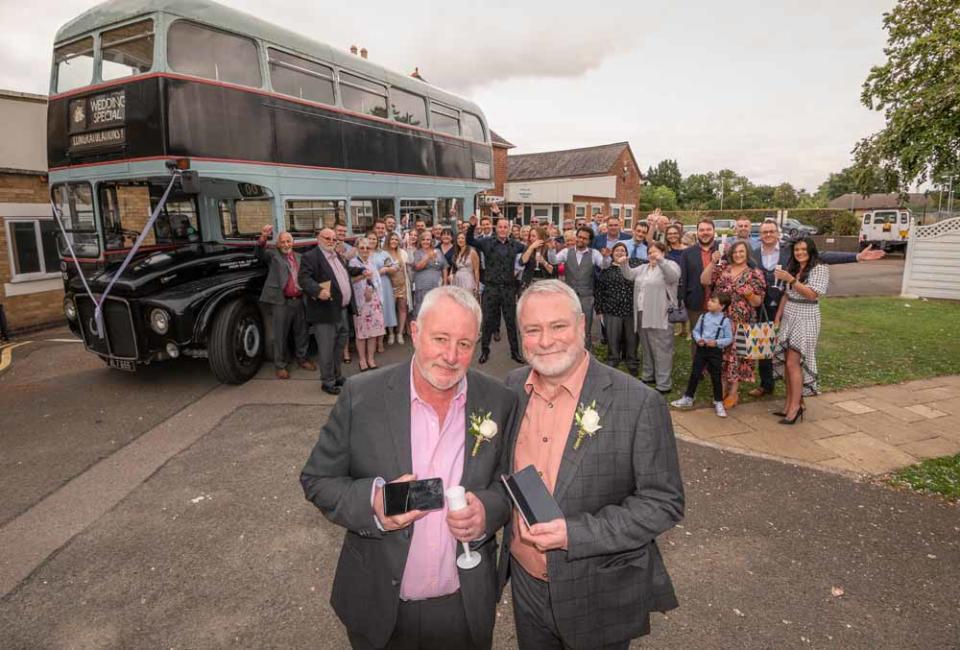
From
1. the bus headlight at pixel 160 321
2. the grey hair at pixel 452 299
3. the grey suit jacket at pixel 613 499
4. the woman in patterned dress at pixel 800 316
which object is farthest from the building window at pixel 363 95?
the grey suit jacket at pixel 613 499

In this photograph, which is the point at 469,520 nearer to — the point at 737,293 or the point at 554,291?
the point at 554,291

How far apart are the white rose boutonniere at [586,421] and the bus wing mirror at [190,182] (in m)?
5.84

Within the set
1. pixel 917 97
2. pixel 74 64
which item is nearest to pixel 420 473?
pixel 74 64

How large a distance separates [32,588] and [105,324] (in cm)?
416

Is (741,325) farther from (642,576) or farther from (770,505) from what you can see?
(642,576)

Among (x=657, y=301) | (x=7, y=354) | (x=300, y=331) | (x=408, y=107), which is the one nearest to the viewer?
(x=657, y=301)

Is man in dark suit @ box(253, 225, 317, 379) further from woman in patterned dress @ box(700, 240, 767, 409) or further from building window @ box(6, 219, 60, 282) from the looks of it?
building window @ box(6, 219, 60, 282)

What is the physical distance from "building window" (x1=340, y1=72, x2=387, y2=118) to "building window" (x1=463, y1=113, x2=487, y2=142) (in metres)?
3.09

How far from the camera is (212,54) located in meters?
6.63

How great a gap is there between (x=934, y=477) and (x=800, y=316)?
1.79 m

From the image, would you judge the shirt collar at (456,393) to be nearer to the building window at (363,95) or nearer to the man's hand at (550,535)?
the man's hand at (550,535)

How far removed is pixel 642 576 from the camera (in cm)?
183

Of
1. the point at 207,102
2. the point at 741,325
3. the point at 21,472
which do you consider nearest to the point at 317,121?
the point at 207,102

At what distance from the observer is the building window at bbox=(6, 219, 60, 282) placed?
35.0 ft
